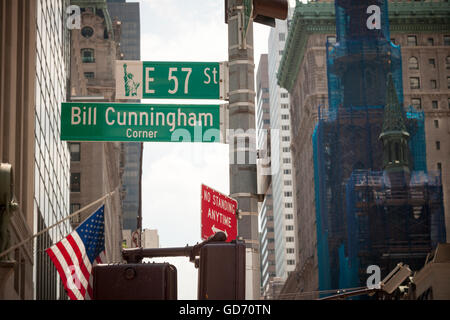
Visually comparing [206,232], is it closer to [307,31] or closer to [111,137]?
[111,137]

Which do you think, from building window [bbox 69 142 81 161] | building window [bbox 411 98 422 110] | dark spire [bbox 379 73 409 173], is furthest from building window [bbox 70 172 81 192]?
building window [bbox 411 98 422 110]

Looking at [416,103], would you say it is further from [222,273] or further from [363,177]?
[222,273]

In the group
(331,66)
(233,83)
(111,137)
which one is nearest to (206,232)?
(233,83)

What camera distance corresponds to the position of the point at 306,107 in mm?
154250

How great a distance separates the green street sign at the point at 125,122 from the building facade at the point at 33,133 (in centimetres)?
306

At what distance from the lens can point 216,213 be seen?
10.9 meters

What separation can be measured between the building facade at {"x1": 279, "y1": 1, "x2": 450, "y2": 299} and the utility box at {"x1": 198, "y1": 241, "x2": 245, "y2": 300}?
135 metres

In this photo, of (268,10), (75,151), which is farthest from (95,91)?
(268,10)

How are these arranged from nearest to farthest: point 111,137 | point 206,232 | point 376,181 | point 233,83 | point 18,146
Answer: point 206,232, point 233,83, point 111,137, point 18,146, point 376,181

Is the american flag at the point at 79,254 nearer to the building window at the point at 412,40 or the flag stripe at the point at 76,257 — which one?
the flag stripe at the point at 76,257

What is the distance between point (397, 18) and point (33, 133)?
131 metres

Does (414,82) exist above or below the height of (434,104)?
above

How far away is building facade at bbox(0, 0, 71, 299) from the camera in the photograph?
27.1m
